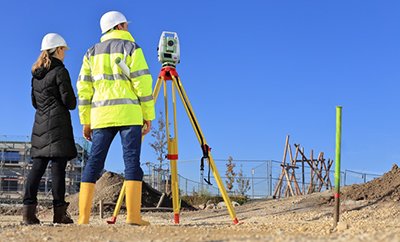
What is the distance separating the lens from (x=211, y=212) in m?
11.3

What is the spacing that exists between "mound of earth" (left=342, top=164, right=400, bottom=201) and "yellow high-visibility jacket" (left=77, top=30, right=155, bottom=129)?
6516mm

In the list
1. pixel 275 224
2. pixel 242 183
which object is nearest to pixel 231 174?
pixel 242 183

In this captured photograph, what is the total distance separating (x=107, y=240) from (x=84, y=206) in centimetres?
143

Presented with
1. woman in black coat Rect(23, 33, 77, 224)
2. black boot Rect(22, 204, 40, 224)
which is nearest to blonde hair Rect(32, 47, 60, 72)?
woman in black coat Rect(23, 33, 77, 224)

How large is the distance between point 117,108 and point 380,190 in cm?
721

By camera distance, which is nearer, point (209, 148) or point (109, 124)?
point (109, 124)

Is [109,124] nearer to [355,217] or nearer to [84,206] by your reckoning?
[84,206]

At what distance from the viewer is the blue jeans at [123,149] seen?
5328mm

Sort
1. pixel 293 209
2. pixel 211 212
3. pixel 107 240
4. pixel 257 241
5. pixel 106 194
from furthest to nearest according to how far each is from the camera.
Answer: pixel 106 194 < pixel 211 212 < pixel 293 209 < pixel 107 240 < pixel 257 241

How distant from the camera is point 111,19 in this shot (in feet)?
18.5

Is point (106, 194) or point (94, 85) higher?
point (94, 85)

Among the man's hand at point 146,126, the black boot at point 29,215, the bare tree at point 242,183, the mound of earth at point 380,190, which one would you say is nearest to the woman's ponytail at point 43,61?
the man's hand at point 146,126

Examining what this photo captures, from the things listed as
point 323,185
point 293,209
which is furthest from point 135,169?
point 323,185

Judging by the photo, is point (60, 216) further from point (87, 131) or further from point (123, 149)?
point (123, 149)
